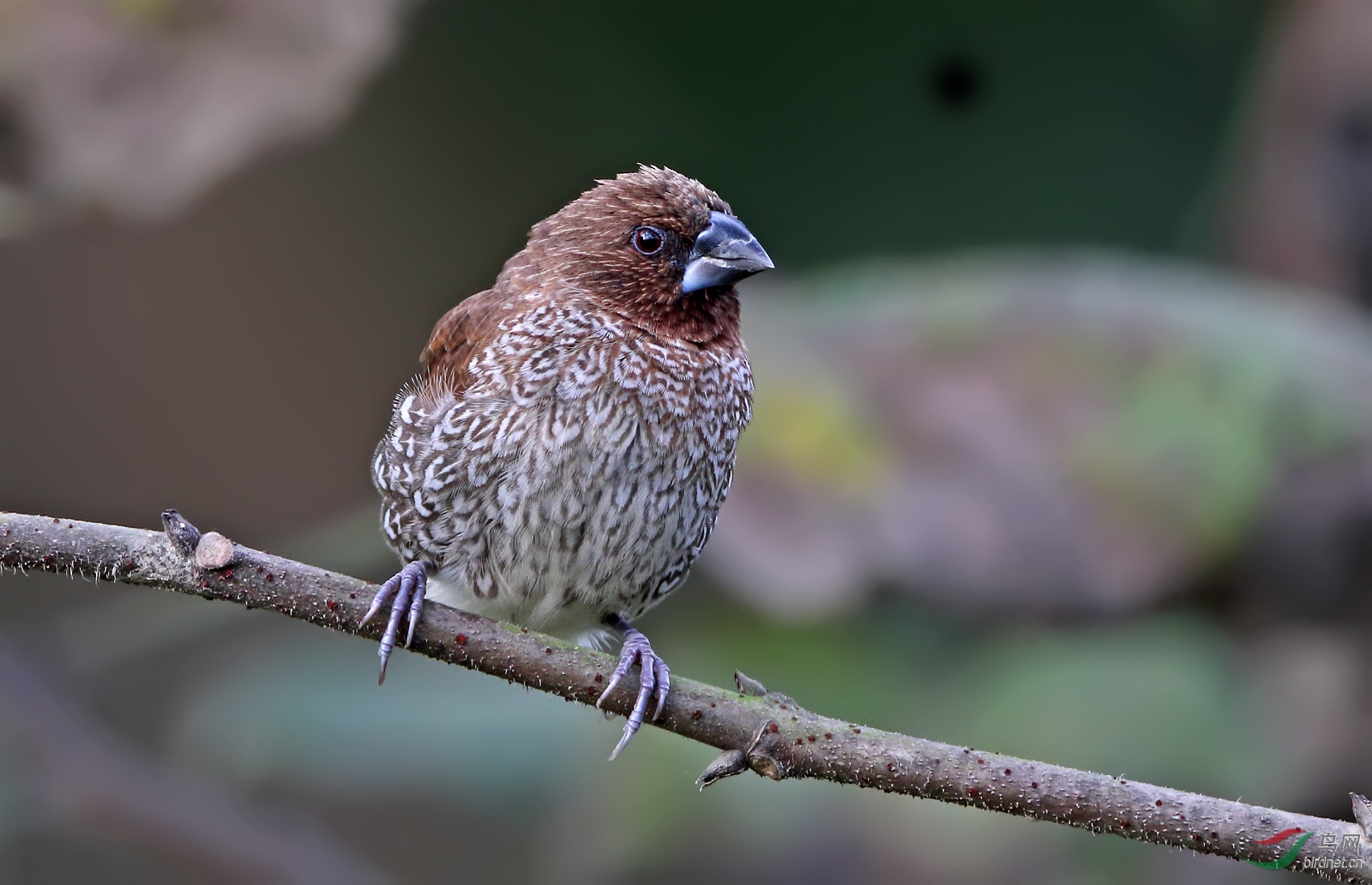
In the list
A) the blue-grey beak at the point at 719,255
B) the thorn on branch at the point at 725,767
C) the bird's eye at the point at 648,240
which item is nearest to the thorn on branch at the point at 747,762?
the thorn on branch at the point at 725,767

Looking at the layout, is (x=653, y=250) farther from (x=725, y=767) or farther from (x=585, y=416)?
(x=725, y=767)

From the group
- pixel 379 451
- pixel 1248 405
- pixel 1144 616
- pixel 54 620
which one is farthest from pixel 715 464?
pixel 54 620

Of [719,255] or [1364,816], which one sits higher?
[719,255]

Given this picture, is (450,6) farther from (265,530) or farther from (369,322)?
(265,530)

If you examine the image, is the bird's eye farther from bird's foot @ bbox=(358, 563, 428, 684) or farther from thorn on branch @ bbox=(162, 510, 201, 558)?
thorn on branch @ bbox=(162, 510, 201, 558)

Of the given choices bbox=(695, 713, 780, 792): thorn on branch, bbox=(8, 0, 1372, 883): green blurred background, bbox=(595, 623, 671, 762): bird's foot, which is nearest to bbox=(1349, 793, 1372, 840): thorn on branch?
bbox=(695, 713, 780, 792): thorn on branch

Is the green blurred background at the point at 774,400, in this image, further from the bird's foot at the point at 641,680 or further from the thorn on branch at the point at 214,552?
the thorn on branch at the point at 214,552

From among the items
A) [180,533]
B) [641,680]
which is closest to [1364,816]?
[641,680]
